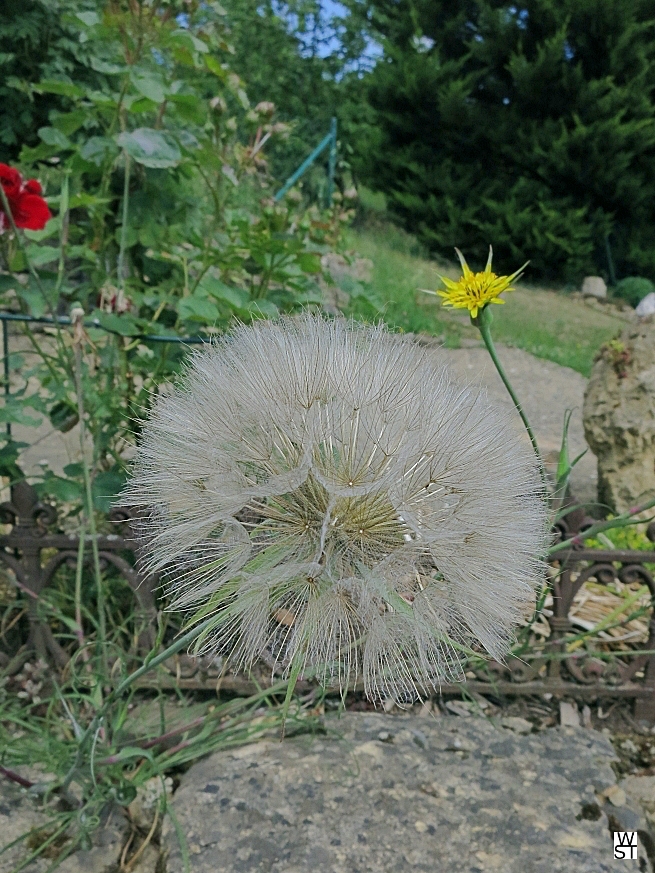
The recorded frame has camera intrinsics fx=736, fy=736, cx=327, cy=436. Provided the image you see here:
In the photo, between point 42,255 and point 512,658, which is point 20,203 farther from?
point 512,658

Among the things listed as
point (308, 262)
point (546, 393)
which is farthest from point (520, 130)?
point (308, 262)

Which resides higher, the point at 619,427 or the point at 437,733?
the point at 619,427

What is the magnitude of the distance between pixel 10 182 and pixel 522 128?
9797 mm

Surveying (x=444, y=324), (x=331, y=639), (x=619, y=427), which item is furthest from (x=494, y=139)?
(x=331, y=639)

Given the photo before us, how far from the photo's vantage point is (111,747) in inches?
47.6

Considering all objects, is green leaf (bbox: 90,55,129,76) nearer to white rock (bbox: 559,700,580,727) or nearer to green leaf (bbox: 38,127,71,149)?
green leaf (bbox: 38,127,71,149)

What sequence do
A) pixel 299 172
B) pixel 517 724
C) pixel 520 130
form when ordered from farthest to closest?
pixel 520 130
pixel 299 172
pixel 517 724

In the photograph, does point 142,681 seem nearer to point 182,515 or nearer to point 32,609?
point 32,609

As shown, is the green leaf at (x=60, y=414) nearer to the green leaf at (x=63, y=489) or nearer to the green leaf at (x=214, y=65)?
the green leaf at (x=63, y=489)

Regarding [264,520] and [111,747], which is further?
[111,747]

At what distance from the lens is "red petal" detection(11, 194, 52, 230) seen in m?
1.33

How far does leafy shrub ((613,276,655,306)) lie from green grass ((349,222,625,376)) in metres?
0.61

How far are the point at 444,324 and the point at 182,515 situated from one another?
5525 mm

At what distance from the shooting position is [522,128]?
9820 millimetres
